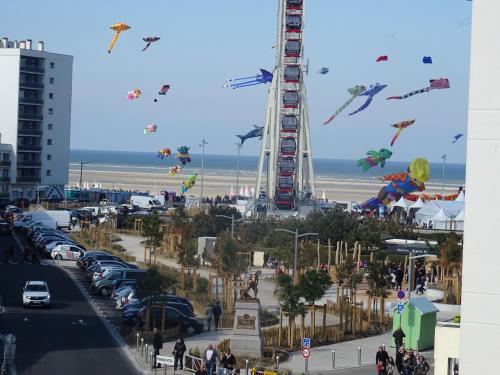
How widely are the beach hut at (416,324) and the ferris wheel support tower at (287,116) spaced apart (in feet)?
172

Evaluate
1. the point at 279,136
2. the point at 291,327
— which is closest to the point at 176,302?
the point at 291,327

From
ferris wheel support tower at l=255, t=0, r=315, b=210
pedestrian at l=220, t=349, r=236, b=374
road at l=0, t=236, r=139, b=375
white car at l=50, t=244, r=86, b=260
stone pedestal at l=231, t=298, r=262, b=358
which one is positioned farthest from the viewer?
ferris wheel support tower at l=255, t=0, r=315, b=210

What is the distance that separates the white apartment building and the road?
6958 centimetres

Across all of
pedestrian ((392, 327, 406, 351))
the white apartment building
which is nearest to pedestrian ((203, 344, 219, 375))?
pedestrian ((392, 327, 406, 351))

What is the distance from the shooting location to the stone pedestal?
37594mm

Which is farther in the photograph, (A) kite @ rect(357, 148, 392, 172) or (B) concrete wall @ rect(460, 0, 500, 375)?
(A) kite @ rect(357, 148, 392, 172)

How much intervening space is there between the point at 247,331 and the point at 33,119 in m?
91.1

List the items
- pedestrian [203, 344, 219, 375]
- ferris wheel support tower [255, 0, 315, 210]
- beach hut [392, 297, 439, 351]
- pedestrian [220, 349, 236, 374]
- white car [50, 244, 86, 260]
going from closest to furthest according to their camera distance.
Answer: pedestrian [203, 344, 219, 375] → pedestrian [220, 349, 236, 374] → beach hut [392, 297, 439, 351] → white car [50, 244, 86, 260] → ferris wheel support tower [255, 0, 315, 210]

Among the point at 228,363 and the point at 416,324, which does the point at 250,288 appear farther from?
the point at 228,363

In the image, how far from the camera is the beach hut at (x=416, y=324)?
40062mm

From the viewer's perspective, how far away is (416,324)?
40094mm

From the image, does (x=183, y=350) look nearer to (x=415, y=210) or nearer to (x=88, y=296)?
(x=88, y=296)

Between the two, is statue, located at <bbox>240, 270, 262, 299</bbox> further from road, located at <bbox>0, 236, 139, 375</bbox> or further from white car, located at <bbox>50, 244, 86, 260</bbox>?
white car, located at <bbox>50, 244, 86, 260</bbox>

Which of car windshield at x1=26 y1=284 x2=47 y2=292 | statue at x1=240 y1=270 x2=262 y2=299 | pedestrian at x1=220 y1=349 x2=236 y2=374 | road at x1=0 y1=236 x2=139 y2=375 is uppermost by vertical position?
statue at x1=240 y1=270 x2=262 y2=299
